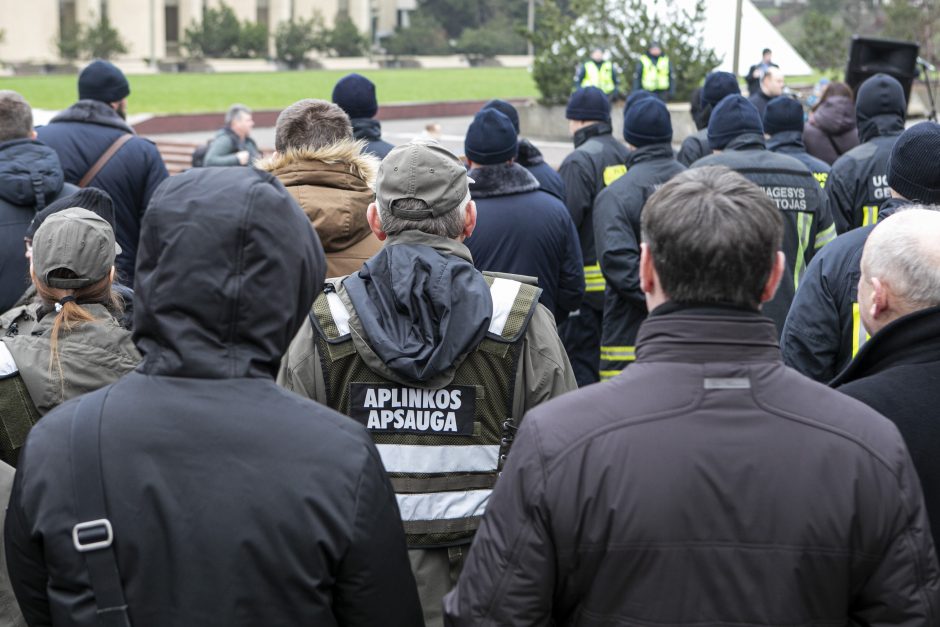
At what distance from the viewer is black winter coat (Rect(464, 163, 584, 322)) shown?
5.52 metres

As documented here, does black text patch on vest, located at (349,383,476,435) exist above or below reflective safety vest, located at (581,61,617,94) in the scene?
below

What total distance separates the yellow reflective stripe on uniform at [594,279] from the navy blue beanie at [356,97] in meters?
1.63

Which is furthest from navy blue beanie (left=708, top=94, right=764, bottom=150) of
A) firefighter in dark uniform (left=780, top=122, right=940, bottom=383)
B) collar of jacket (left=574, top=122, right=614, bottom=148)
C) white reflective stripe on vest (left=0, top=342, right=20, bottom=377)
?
white reflective stripe on vest (left=0, top=342, right=20, bottom=377)

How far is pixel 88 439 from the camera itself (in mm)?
2141

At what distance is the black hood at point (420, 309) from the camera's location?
9.86ft

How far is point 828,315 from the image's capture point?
13.6 ft

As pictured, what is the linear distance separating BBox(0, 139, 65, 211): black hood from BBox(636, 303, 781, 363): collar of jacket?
4189 mm

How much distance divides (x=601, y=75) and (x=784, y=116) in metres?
16.1

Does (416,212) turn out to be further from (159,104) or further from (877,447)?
(159,104)

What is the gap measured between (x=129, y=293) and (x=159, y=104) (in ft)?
108

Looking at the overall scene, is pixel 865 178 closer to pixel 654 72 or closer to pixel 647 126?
pixel 647 126

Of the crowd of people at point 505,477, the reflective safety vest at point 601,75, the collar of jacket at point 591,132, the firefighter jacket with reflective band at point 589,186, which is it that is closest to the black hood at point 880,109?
the firefighter jacket with reflective band at point 589,186

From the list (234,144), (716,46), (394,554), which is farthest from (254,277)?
(716,46)

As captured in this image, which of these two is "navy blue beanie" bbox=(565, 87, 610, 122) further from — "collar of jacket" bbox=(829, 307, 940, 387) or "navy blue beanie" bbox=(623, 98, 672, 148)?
"collar of jacket" bbox=(829, 307, 940, 387)
